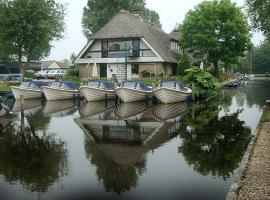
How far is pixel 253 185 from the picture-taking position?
9320mm

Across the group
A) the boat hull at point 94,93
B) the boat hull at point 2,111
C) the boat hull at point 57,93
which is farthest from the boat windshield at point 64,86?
the boat hull at point 2,111

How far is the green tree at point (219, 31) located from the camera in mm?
53625

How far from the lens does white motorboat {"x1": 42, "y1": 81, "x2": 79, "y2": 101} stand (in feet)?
118

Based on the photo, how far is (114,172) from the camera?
1171cm

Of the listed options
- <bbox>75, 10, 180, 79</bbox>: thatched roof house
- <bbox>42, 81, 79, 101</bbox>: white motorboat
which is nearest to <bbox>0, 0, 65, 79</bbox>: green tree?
<bbox>75, 10, 180, 79</bbox>: thatched roof house

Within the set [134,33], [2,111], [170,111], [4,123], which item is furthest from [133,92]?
[134,33]

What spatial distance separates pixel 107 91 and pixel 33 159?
21.8 meters

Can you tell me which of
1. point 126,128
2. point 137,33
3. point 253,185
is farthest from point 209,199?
point 137,33

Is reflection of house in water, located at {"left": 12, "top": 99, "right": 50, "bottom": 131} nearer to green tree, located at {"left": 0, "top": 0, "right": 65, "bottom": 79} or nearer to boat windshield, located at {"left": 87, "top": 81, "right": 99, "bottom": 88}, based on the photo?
boat windshield, located at {"left": 87, "top": 81, "right": 99, "bottom": 88}

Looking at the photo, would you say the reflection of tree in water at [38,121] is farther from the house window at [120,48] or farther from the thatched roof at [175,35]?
the thatched roof at [175,35]

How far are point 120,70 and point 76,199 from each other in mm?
41978

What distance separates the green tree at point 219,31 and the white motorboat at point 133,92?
71.9 feet

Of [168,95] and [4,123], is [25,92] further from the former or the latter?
[4,123]

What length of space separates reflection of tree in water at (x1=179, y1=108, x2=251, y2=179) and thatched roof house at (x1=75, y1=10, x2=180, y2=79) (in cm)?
2774
